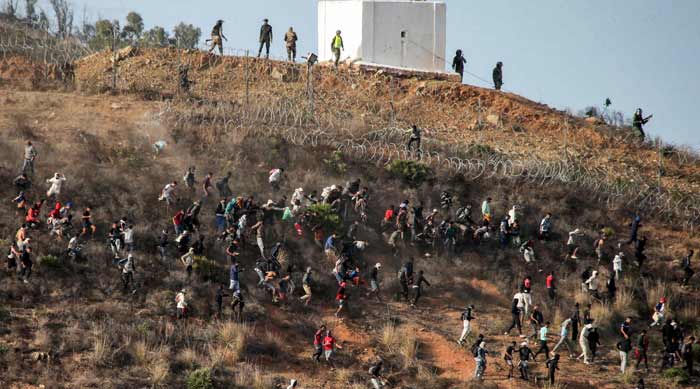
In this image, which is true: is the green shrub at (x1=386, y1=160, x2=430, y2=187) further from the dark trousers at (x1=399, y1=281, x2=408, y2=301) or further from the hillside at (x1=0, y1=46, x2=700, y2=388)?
the dark trousers at (x1=399, y1=281, x2=408, y2=301)

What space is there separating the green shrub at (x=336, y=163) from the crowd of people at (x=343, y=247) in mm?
1624

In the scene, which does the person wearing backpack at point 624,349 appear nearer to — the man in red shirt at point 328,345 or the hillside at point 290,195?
the hillside at point 290,195

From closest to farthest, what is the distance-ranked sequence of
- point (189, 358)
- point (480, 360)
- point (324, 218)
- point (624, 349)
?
point (189, 358) < point (480, 360) < point (624, 349) < point (324, 218)

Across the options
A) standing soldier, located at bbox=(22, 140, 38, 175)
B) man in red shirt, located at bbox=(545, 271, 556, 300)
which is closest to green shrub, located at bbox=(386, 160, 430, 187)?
man in red shirt, located at bbox=(545, 271, 556, 300)

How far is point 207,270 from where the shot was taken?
26.1 meters

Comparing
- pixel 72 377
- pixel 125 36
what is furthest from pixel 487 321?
pixel 125 36

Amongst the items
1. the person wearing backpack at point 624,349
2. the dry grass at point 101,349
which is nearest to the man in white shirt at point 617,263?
the person wearing backpack at point 624,349

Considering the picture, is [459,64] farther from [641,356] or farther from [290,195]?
[641,356]

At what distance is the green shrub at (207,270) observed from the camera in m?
26.0

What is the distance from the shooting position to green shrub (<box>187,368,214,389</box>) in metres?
22.2

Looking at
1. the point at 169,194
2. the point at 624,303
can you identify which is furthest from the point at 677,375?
the point at 169,194

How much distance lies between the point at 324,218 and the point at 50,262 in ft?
24.6

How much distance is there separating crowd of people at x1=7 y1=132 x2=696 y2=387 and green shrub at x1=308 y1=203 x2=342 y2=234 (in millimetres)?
32

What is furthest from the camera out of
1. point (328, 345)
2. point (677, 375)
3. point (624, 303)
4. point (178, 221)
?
point (624, 303)
